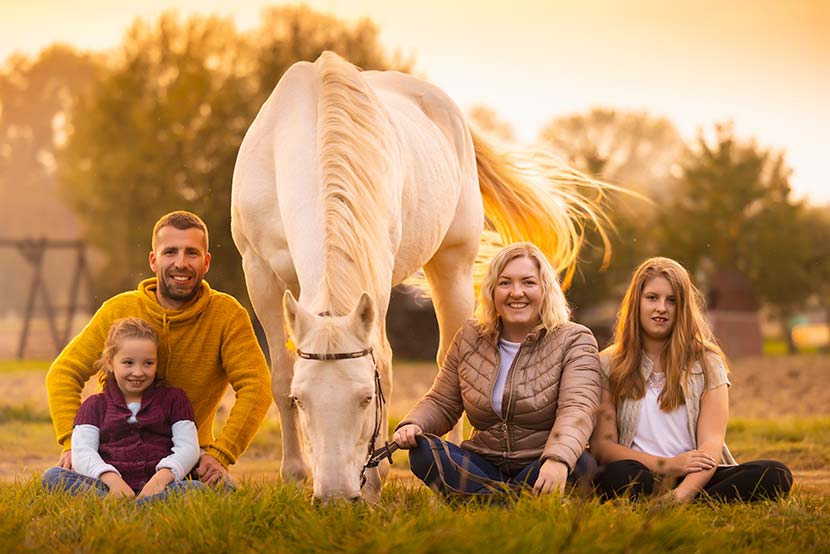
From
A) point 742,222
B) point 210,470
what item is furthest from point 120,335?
point 742,222

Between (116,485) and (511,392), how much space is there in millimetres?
1686

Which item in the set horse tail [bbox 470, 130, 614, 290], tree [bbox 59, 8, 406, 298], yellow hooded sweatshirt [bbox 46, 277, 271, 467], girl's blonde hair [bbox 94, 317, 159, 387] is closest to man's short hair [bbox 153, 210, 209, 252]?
yellow hooded sweatshirt [bbox 46, 277, 271, 467]

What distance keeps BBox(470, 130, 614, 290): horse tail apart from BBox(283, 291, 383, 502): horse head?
335 cm

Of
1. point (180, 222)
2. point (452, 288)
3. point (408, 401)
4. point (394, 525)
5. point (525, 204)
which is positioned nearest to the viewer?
point (394, 525)

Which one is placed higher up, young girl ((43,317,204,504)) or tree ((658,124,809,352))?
tree ((658,124,809,352))

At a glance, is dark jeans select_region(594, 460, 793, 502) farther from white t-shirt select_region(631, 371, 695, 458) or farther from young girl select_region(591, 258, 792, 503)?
white t-shirt select_region(631, 371, 695, 458)

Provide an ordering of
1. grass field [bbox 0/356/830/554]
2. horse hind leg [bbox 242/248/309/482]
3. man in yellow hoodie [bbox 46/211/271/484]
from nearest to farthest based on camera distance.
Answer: grass field [bbox 0/356/830/554], man in yellow hoodie [bbox 46/211/271/484], horse hind leg [bbox 242/248/309/482]

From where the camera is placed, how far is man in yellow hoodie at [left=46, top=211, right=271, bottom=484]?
14.9 ft

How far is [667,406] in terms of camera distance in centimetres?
425

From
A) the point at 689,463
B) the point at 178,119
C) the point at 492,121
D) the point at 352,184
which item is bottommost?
the point at 689,463

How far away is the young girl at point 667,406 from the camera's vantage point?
4.04 m

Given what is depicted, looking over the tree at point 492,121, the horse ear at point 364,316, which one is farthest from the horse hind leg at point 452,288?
the tree at point 492,121

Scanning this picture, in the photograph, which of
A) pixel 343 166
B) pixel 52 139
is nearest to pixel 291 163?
pixel 343 166

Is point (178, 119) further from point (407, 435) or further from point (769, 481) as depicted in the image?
point (769, 481)
